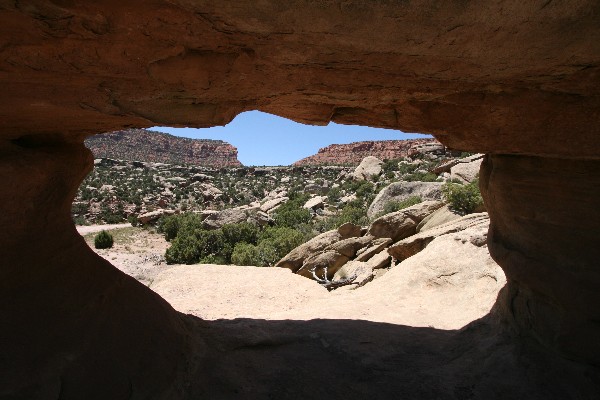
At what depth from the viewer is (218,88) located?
337 centimetres

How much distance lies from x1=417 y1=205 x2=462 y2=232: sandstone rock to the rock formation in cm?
664

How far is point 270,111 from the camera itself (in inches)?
180

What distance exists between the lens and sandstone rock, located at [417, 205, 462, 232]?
1176 centimetres

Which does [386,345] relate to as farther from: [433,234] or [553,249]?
[433,234]

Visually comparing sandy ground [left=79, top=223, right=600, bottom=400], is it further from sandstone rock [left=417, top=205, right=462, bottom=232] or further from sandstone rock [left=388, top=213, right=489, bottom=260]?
sandstone rock [left=417, top=205, right=462, bottom=232]

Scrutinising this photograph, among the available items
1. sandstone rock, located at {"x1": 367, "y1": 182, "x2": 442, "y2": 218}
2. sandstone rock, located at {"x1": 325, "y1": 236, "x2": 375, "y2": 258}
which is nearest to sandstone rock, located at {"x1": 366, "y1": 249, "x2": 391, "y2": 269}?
sandstone rock, located at {"x1": 325, "y1": 236, "x2": 375, "y2": 258}

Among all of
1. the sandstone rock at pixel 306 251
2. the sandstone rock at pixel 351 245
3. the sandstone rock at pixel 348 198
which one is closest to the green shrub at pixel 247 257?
the sandstone rock at pixel 306 251

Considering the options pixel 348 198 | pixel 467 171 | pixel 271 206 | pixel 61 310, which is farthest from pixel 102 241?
pixel 61 310

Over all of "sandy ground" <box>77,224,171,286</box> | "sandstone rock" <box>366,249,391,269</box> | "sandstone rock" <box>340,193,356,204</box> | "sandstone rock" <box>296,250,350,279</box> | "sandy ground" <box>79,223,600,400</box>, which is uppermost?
"sandy ground" <box>79,223,600,400</box>

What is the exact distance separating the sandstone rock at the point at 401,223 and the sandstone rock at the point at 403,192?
6.44 meters

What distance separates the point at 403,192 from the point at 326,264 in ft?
30.0

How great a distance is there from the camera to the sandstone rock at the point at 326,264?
12.7 meters

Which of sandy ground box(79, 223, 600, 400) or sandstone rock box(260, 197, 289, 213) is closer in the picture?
sandy ground box(79, 223, 600, 400)

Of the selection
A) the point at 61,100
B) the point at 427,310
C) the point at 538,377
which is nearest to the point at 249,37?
the point at 61,100
